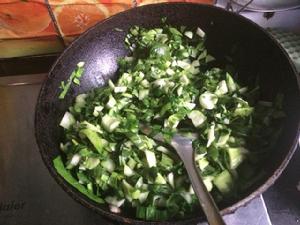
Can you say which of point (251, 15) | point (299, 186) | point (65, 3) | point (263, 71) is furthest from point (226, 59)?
point (65, 3)

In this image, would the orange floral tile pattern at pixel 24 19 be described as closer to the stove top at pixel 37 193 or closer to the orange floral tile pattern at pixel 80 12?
the orange floral tile pattern at pixel 80 12

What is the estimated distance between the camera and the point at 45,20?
982mm

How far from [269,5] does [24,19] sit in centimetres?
69

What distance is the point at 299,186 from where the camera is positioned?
81cm

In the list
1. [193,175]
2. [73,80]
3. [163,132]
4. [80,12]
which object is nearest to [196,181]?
[193,175]

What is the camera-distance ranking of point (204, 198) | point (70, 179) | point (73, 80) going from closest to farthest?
point (204, 198)
point (70, 179)
point (73, 80)

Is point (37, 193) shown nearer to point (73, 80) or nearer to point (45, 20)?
point (73, 80)

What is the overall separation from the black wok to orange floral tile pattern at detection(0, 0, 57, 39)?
220mm

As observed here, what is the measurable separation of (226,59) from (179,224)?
1.51ft

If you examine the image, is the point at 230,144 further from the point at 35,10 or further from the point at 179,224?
the point at 35,10

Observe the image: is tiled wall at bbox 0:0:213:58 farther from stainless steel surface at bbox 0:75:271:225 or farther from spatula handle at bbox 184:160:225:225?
spatula handle at bbox 184:160:225:225

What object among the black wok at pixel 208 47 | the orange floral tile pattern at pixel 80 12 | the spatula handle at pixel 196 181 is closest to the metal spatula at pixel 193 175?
the spatula handle at pixel 196 181

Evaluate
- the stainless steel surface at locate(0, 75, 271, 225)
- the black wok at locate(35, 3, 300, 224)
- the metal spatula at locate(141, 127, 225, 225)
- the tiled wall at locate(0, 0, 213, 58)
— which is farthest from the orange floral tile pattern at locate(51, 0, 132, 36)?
the metal spatula at locate(141, 127, 225, 225)

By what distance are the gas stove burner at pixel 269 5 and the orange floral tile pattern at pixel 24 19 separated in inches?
20.4
